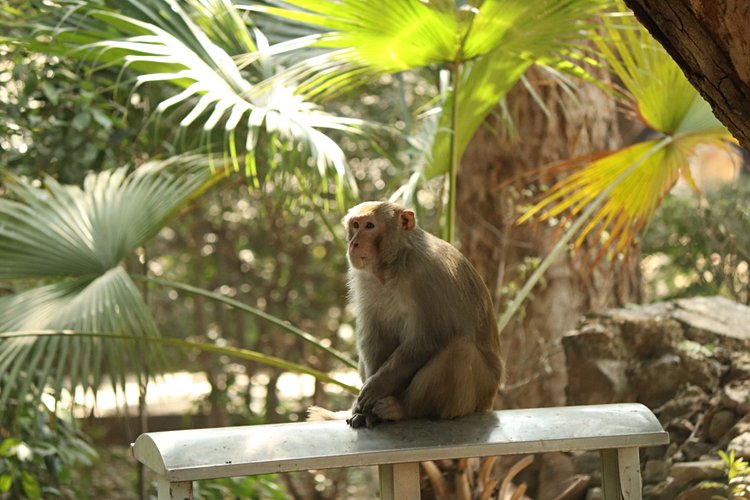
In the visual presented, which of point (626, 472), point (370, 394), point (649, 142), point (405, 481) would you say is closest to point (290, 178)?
point (370, 394)

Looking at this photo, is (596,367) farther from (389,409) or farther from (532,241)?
(389,409)

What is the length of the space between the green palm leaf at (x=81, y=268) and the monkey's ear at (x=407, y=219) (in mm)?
1211

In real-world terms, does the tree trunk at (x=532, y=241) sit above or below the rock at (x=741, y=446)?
above

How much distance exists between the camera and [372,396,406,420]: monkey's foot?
3.44 m

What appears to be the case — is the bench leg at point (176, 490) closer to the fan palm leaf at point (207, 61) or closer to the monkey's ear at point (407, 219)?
the monkey's ear at point (407, 219)

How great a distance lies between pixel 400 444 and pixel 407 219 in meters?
A: 0.89

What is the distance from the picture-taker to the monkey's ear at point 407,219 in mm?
3621

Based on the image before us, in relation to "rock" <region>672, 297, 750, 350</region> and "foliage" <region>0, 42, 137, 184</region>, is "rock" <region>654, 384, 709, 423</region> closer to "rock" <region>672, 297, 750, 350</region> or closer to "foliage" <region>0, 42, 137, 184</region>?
"rock" <region>672, 297, 750, 350</region>

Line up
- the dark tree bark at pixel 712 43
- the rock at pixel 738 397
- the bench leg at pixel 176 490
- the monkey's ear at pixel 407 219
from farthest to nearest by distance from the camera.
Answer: the rock at pixel 738 397 < the monkey's ear at pixel 407 219 < the bench leg at pixel 176 490 < the dark tree bark at pixel 712 43

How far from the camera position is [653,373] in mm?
5129

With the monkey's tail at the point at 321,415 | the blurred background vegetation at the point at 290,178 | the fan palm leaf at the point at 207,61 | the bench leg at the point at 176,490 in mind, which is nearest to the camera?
the bench leg at the point at 176,490

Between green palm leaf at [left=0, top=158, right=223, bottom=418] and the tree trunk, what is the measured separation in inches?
79.2

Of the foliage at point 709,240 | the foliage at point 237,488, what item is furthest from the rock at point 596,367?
the foliage at point 237,488

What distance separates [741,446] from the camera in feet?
14.1
